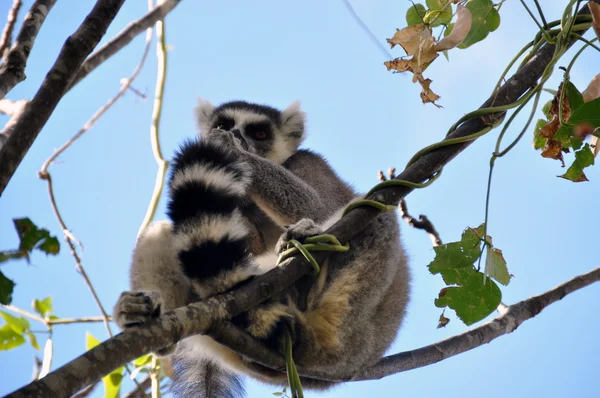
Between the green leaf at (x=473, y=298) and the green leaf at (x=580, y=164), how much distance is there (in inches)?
26.8

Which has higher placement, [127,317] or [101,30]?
[101,30]

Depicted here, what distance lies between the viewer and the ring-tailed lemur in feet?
10.3

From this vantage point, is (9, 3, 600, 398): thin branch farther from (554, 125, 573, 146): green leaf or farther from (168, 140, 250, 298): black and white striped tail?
(168, 140, 250, 298): black and white striped tail

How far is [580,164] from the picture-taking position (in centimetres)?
310

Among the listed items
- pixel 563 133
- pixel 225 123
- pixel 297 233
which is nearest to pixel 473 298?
pixel 563 133

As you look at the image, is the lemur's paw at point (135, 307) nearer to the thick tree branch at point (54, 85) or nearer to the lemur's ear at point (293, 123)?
the thick tree branch at point (54, 85)

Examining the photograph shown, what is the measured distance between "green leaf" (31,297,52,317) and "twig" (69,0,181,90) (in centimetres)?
176

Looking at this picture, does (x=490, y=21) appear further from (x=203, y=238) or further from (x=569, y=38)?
(x=203, y=238)

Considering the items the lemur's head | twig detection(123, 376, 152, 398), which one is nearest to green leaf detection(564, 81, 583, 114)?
the lemur's head

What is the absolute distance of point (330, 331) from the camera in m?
3.62

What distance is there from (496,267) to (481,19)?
1.19m

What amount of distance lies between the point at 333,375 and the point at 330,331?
0.29 meters

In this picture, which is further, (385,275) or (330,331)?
(385,275)

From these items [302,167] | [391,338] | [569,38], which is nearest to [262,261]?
[391,338]
